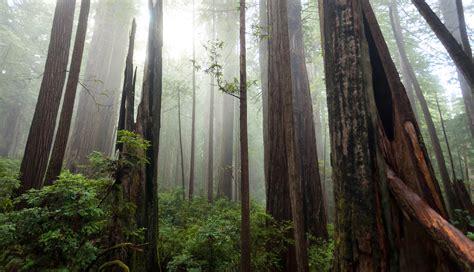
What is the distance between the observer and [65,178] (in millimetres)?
3816

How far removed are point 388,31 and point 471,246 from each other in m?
19.4

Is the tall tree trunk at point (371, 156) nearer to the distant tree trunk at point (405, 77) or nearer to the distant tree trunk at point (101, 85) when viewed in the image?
the distant tree trunk at point (101, 85)

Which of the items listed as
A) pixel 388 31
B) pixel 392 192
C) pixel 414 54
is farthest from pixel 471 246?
pixel 414 54

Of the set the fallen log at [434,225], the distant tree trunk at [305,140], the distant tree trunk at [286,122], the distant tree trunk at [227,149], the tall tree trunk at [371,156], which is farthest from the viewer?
the distant tree trunk at [227,149]

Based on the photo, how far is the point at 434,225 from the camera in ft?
5.55

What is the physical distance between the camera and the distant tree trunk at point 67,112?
4.92m

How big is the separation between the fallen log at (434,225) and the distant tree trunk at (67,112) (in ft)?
16.6

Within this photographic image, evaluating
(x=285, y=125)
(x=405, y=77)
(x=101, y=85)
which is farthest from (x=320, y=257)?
(x=405, y=77)

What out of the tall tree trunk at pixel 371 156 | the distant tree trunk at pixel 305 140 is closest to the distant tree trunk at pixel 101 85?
the distant tree trunk at pixel 305 140

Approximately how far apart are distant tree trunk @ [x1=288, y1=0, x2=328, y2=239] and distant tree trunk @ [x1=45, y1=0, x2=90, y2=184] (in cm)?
472

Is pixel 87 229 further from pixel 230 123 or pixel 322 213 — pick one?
pixel 230 123

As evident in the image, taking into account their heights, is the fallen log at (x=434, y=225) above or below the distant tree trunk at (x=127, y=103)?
below

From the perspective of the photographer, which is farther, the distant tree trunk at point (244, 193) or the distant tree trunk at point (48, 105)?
the distant tree trunk at point (48, 105)

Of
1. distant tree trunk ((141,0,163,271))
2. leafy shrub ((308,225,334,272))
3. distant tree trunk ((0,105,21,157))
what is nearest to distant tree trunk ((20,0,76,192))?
distant tree trunk ((141,0,163,271))
